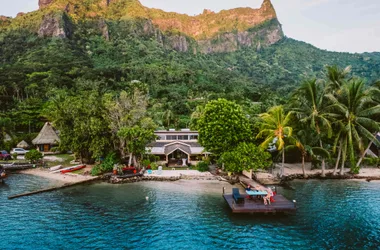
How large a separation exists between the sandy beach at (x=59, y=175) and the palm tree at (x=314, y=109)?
23600 mm

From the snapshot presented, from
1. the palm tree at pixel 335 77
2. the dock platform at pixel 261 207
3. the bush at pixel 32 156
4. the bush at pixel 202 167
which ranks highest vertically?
the palm tree at pixel 335 77

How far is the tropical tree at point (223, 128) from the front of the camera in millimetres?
28828

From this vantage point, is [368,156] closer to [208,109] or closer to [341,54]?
[208,109]

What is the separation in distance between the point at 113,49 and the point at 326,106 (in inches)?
4054

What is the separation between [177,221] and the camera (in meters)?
18.7

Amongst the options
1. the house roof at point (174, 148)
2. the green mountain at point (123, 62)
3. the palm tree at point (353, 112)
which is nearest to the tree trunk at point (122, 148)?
the house roof at point (174, 148)

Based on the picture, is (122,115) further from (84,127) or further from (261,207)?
(261,207)

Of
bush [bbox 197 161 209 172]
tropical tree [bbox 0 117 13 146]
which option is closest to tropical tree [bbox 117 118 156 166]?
bush [bbox 197 161 209 172]


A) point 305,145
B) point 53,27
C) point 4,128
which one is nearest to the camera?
point 305,145

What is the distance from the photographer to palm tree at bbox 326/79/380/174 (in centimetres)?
2856

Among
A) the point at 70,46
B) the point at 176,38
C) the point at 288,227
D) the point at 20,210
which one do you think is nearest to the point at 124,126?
the point at 20,210

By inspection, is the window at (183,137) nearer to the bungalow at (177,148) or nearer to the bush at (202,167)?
the bungalow at (177,148)

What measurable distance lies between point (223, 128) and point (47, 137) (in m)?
29.5

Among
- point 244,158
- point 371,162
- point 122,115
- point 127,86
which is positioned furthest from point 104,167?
point 127,86
